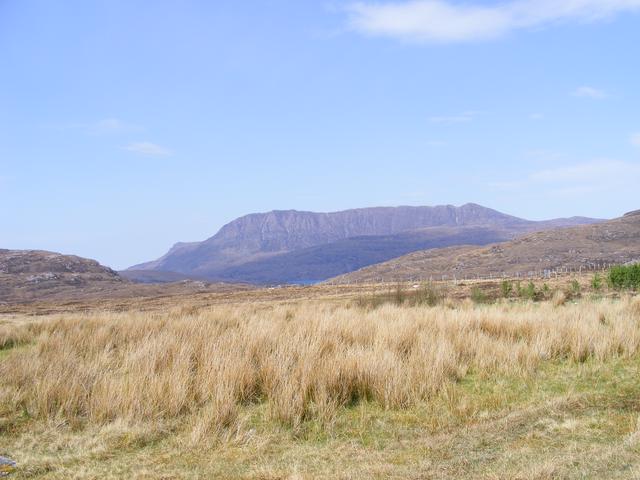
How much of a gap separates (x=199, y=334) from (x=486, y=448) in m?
6.79

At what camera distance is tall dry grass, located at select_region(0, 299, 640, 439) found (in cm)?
658

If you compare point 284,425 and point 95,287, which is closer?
point 284,425

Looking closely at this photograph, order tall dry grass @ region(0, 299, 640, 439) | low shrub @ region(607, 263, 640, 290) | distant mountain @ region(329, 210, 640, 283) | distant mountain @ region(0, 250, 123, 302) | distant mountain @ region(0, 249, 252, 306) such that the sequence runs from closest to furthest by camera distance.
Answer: tall dry grass @ region(0, 299, 640, 439)
low shrub @ region(607, 263, 640, 290)
distant mountain @ region(0, 249, 252, 306)
distant mountain @ region(0, 250, 123, 302)
distant mountain @ region(329, 210, 640, 283)

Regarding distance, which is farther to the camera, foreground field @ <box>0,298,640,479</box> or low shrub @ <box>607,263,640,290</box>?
low shrub @ <box>607,263,640,290</box>

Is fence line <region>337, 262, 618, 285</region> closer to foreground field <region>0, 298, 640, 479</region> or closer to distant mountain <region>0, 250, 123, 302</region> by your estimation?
foreground field <region>0, 298, 640, 479</region>

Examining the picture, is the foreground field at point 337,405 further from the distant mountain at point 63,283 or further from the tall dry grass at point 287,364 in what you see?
the distant mountain at point 63,283

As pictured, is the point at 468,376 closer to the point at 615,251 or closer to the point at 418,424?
the point at 418,424

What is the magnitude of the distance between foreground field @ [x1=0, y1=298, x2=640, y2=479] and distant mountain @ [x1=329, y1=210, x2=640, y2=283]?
69276 mm

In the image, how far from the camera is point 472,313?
12.6m

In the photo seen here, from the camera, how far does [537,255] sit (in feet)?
297

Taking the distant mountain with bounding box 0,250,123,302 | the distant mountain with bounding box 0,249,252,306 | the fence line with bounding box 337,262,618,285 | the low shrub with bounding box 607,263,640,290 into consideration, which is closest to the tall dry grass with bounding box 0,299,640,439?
the low shrub with bounding box 607,263,640,290

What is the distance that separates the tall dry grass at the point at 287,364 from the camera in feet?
21.6

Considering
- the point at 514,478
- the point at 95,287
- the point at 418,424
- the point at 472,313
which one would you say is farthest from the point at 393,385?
the point at 95,287

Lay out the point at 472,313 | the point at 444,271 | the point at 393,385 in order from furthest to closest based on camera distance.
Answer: the point at 444,271
the point at 472,313
the point at 393,385
